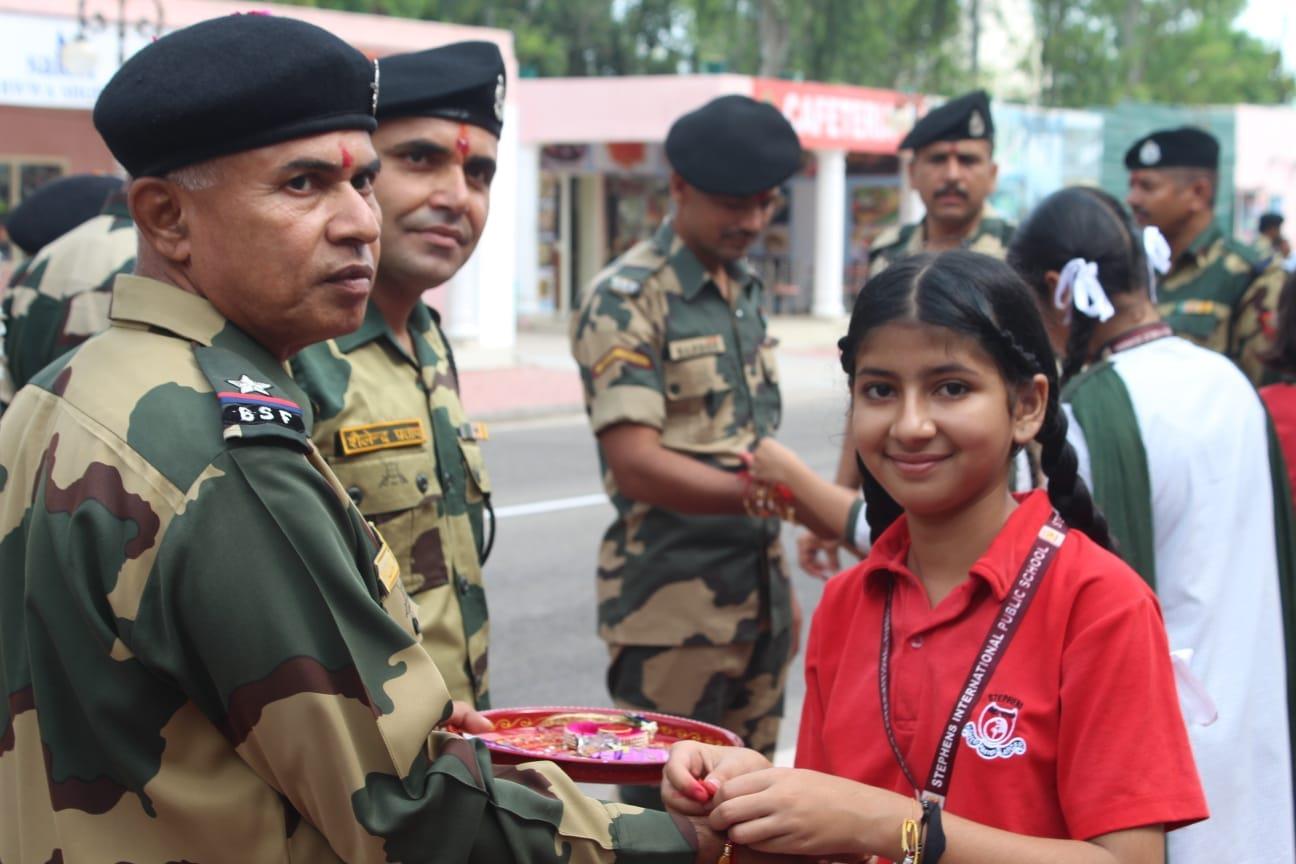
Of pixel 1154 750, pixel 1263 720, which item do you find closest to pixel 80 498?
pixel 1154 750

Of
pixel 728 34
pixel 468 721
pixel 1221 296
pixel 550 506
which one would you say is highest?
pixel 728 34

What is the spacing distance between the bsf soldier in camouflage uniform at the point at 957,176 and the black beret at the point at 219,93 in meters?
3.51

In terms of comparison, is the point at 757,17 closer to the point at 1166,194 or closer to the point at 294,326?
the point at 1166,194

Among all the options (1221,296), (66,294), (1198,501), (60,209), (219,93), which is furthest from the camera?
(1221,296)

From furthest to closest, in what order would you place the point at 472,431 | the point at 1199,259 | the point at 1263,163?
the point at 1263,163 → the point at 1199,259 → the point at 472,431

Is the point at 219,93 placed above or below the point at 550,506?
above

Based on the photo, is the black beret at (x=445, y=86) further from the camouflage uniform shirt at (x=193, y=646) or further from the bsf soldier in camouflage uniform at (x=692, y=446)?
the camouflage uniform shirt at (x=193, y=646)

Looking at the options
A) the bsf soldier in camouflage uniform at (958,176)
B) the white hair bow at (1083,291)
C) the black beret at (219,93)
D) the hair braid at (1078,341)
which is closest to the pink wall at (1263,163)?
the bsf soldier in camouflage uniform at (958,176)

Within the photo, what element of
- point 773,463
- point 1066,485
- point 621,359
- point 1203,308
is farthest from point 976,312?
point 1203,308

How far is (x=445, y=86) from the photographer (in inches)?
117

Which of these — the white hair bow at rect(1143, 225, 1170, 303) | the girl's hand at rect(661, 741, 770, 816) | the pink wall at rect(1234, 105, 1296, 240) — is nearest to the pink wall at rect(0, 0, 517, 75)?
the white hair bow at rect(1143, 225, 1170, 303)

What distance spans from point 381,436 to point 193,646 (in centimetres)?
121

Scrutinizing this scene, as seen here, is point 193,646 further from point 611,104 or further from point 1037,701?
point 611,104

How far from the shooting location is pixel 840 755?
7.05 ft
